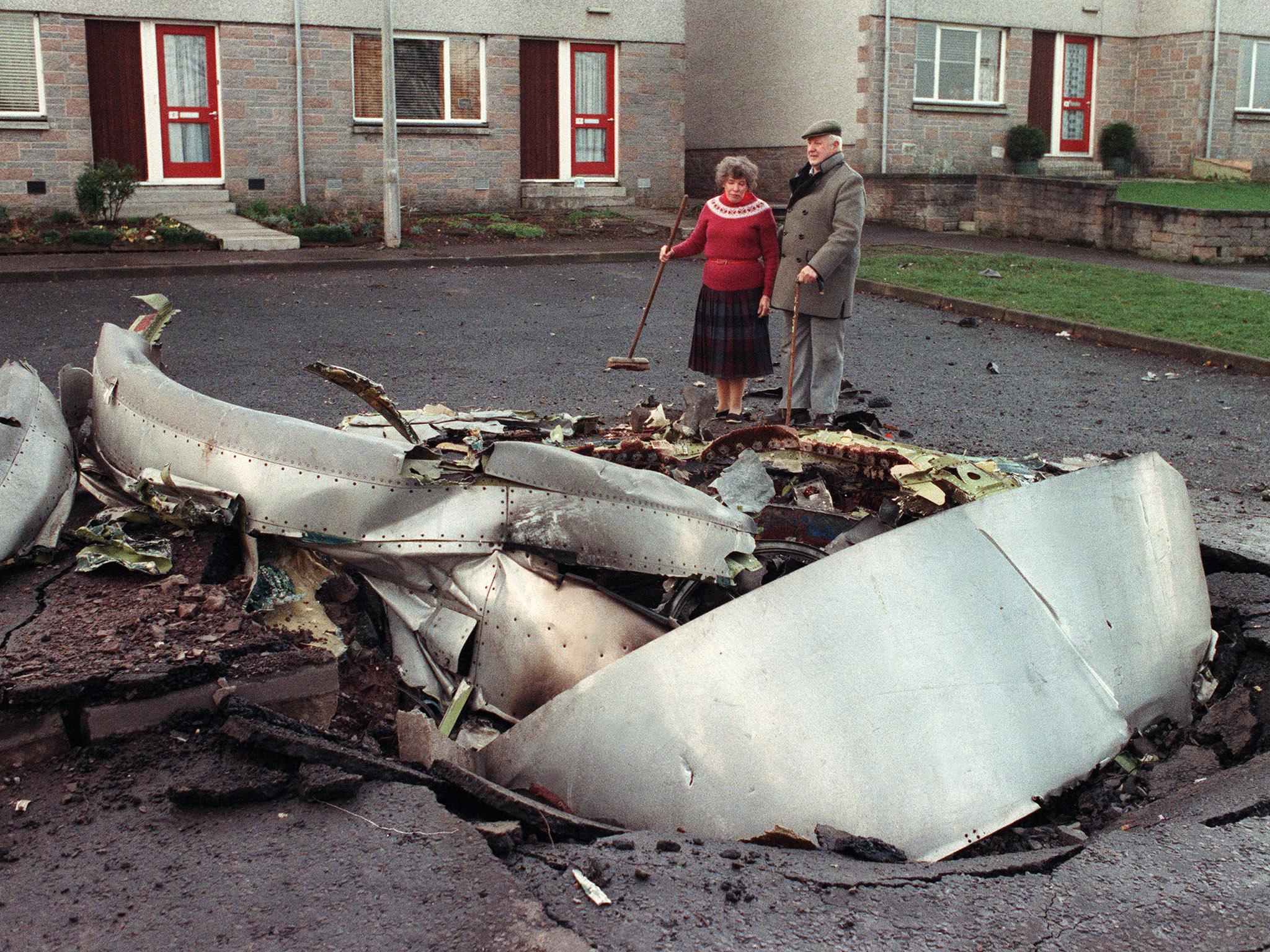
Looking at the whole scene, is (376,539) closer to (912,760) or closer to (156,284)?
(912,760)

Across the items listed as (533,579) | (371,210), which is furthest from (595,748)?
(371,210)

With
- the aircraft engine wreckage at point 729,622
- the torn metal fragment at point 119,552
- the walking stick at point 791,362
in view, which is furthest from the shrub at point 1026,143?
the torn metal fragment at point 119,552

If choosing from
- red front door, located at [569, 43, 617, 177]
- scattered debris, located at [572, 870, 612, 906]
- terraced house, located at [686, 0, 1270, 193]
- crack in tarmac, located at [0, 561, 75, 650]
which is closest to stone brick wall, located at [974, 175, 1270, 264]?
terraced house, located at [686, 0, 1270, 193]

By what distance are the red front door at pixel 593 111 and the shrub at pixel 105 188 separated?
8258 millimetres

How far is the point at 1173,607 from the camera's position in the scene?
4.71m

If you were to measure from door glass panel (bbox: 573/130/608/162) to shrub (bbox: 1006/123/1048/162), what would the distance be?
824 centimetres

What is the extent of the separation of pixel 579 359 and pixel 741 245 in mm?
2716

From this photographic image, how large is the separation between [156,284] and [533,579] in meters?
12.3

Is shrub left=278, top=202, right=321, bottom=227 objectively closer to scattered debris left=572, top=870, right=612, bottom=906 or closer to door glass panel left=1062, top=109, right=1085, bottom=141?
door glass panel left=1062, top=109, right=1085, bottom=141

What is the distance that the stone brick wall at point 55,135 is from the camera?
1955 centimetres

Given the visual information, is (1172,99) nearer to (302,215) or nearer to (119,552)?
(302,215)

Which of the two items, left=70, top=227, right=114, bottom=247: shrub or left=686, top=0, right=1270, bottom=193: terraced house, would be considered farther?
left=686, top=0, right=1270, bottom=193: terraced house

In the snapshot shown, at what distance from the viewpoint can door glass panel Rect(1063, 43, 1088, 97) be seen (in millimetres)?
27406

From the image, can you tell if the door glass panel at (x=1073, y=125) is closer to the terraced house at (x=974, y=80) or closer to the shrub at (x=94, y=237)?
the terraced house at (x=974, y=80)
